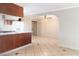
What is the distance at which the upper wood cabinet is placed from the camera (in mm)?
5139

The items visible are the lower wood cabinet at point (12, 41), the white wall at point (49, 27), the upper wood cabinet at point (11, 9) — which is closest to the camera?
the lower wood cabinet at point (12, 41)

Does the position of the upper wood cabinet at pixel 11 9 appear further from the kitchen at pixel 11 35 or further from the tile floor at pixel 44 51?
the tile floor at pixel 44 51

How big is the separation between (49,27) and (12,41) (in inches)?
325

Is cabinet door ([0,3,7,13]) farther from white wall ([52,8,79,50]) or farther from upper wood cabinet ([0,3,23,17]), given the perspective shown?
white wall ([52,8,79,50])

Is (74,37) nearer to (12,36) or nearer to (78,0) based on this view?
(12,36)

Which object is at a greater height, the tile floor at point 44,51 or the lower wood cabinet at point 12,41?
the lower wood cabinet at point 12,41

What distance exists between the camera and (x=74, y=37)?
6828 mm

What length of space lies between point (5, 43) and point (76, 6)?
13.7 ft

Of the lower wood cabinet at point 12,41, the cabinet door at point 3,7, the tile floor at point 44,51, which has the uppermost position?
the cabinet door at point 3,7

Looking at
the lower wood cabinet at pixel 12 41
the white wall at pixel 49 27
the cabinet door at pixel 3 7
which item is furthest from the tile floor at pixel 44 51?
the white wall at pixel 49 27

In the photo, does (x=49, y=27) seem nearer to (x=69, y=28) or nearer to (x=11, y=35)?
(x=69, y=28)

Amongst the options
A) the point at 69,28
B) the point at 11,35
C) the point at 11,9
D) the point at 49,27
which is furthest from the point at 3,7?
the point at 49,27

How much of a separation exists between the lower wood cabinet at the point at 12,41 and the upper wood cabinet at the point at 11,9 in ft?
3.55

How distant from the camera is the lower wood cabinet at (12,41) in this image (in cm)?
499
